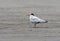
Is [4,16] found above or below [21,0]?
below

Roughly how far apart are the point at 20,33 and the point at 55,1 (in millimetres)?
10747

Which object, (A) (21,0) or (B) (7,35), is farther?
(A) (21,0)

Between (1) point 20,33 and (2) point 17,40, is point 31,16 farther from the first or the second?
(2) point 17,40

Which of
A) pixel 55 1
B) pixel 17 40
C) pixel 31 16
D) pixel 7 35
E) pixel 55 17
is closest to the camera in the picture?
pixel 17 40

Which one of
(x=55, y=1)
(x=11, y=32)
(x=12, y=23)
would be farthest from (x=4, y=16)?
(x=55, y=1)

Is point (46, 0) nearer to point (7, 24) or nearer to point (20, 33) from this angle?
point (7, 24)

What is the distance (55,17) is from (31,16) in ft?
8.24

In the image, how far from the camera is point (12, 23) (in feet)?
40.7

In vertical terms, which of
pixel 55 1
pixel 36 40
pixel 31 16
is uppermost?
pixel 55 1

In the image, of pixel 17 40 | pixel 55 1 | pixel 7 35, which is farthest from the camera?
pixel 55 1

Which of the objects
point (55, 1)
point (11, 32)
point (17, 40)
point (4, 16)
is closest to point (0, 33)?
point (11, 32)

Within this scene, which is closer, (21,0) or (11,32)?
(11,32)

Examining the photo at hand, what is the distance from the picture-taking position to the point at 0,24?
1211cm

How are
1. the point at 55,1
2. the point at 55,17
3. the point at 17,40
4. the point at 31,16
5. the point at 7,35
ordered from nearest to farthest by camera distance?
the point at 17,40 < the point at 7,35 < the point at 31,16 < the point at 55,17 < the point at 55,1
